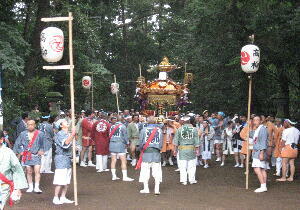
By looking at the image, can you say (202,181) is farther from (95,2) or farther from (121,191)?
(95,2)

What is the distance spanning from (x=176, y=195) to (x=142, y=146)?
1.45 meters

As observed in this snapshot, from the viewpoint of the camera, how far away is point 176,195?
1237 cm

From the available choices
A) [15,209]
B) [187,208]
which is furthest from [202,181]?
[15,209]

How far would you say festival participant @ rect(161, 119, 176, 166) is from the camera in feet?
60.4

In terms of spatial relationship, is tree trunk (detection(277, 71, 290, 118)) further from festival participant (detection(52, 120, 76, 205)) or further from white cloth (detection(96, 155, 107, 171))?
festival participant (detection(52, 120, 76, 205))

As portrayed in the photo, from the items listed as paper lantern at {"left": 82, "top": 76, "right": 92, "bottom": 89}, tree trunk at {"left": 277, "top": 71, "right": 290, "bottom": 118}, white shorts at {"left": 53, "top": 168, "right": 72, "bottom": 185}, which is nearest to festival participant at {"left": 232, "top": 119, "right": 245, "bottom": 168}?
tree trunk at {"left": 277, "top": 71, "right": 290, "bottom": 118}

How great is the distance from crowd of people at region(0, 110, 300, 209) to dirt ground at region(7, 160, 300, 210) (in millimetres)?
379

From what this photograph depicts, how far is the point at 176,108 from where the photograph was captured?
85.4 feet

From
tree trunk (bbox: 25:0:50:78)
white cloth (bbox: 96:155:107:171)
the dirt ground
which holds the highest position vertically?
tree trunk (bbox: 25:0:50:78)

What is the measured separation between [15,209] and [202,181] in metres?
6.05

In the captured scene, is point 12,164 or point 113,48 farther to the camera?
point 113,48

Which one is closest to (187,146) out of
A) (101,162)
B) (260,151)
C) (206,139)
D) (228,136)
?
(260,151)

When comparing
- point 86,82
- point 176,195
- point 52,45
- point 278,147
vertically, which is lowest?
point 176,195

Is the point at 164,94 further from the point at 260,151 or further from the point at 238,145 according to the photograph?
the point at 260,151
